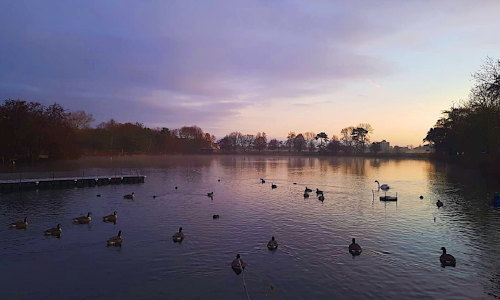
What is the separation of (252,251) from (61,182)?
144ft

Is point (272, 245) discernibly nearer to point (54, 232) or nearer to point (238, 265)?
point (238, 265)

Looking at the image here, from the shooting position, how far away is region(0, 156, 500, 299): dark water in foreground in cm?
1769

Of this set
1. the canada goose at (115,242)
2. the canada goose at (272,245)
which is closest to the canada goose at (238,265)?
the canada goose at (272,245)

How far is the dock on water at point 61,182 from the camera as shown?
5108 cm

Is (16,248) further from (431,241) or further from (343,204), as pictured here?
(343,204)

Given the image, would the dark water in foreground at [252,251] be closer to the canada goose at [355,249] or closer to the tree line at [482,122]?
the canada goose at [355,249]

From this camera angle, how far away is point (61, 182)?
56.0 meters

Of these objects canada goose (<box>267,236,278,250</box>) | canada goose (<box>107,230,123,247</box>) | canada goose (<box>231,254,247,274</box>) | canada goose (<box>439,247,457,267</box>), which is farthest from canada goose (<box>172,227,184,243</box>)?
canada goose (<box>439,247,457,267</box>)

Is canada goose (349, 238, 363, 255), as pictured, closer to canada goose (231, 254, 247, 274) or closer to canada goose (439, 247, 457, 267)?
canada goose (439, 247, 457, 267)

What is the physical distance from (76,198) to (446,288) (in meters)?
42.4

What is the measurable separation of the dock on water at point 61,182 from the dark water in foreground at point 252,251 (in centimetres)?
846

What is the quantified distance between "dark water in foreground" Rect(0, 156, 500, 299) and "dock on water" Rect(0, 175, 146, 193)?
8455 mm

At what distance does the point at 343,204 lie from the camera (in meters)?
43.1

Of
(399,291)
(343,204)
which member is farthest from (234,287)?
(343,204)
